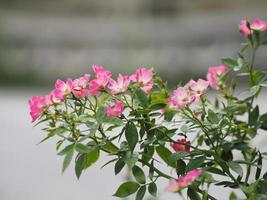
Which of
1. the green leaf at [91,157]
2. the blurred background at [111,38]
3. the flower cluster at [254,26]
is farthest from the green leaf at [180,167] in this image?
the blurred background at [111,38]

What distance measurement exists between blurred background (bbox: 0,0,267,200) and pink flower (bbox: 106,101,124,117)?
1.90 meters

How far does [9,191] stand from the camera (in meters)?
1.58

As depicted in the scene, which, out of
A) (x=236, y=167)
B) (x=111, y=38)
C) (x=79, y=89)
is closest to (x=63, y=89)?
(x=79, y=89)

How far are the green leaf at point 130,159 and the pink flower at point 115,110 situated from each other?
49 mm

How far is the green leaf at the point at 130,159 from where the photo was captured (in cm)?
63

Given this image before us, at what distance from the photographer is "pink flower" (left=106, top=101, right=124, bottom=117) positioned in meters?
0.64

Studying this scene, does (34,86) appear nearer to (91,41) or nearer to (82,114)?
(91,41)

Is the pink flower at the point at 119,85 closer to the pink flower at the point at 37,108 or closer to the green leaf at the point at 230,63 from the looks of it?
the pink flower at the point at 37,108

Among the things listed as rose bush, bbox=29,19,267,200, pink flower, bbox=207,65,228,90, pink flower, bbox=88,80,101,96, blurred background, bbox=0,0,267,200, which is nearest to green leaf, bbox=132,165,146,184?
rose bush, bbox=29,19,267,200

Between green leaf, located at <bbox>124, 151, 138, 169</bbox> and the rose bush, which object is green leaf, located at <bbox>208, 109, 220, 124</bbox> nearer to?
the rose bush

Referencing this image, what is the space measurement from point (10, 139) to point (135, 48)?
1341 mm

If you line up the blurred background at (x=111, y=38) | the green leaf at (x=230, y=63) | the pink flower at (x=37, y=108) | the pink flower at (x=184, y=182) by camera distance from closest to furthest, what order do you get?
the pink flower at (x=184, y=182) → the pink flower at (x=37, y=108) → the green leaf at (x=230, y=63) → the blurred background at (x=111, y=38)

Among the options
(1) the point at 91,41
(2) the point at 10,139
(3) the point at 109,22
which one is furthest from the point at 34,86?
(2) the point at 10,139

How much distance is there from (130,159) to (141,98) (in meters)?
0.08
